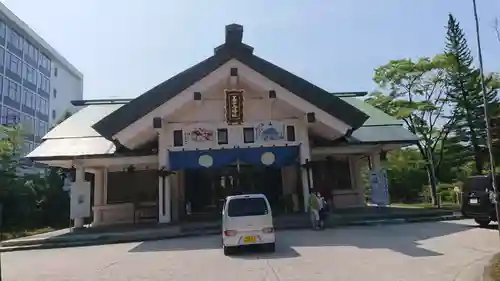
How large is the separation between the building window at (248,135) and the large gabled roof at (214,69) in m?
2.32

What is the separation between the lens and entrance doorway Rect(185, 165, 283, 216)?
19000mm

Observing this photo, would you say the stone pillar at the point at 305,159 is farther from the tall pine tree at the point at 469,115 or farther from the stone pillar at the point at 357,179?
the tall pine tree at the point at 469,115

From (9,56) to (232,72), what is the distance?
34.8 meters

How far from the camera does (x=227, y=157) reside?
16750 millimetres

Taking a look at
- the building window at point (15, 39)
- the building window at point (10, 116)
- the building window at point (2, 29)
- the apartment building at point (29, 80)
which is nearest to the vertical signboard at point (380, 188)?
the apartment building at point (29, 80)

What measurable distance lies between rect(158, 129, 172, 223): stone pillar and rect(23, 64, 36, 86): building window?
35342 mm

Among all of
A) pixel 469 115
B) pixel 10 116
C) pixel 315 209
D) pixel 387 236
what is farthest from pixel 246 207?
pixel 10 116

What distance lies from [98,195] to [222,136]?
22.1 feet

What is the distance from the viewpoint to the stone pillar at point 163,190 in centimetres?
1653

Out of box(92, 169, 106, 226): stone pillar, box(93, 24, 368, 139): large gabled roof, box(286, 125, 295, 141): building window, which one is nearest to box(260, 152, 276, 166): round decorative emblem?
box(286, 125, 295, 141): building window

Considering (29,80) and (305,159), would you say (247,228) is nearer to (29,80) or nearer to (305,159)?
(305,159)

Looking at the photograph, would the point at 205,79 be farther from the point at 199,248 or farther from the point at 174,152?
the point at 199,248

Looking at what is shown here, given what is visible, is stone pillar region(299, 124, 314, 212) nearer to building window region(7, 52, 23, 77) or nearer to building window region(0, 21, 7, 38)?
building window region(7, 52, 23, 77)

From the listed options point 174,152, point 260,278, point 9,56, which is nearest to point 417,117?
point 174,152
